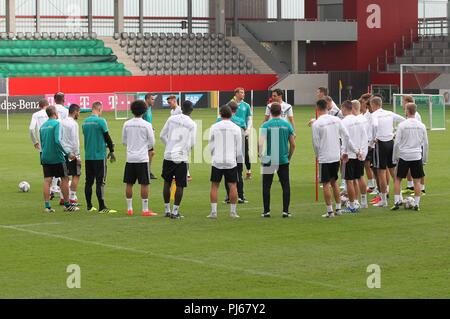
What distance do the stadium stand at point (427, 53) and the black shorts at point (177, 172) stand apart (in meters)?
49.8

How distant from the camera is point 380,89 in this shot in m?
67.8

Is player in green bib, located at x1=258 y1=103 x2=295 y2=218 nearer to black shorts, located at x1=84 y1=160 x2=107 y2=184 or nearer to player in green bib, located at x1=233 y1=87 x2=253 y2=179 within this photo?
black shorts, located at x1=84 y1=160 x2=107 y2=184

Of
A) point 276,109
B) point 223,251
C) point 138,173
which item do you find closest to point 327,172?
point 276,109

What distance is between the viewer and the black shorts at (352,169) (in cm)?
1942

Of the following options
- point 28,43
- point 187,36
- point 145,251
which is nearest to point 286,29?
point 187,36

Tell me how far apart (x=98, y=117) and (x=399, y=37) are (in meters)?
54.0

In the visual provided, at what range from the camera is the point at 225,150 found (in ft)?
60.8

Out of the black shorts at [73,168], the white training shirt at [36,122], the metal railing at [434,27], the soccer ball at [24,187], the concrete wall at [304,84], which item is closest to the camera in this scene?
the black shorts at [73,168]

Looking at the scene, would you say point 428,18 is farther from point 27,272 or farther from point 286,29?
point 27,272

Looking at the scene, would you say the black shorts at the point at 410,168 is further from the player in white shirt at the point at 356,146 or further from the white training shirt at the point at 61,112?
→ the white training shirt at the point at 61,112

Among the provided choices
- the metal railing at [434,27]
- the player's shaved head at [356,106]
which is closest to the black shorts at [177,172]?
the player's shaved head at [356,106]

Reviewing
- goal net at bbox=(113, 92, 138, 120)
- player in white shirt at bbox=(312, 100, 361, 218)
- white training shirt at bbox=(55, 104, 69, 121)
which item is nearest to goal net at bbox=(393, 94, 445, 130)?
goal net at bbox=(113, 92, 138, 120)

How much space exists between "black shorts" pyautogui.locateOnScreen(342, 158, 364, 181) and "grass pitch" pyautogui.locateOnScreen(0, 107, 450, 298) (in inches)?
26.1

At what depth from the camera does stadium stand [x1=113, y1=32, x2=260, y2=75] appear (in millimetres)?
67000
